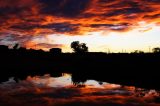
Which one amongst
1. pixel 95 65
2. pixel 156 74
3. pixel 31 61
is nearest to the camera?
pixel 156 74

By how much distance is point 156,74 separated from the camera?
49.4m

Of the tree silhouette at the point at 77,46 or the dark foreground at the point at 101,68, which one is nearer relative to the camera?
the dark foreground at the point at 101,68

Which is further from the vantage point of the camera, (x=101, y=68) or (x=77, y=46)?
(x=77, y=46)

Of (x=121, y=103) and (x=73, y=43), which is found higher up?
(x=73, y=43)

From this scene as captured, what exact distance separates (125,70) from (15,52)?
61929mm

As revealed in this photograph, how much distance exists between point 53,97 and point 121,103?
663cm

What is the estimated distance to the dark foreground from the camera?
47619mm

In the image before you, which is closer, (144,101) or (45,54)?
(144,101)

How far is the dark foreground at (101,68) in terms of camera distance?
4762 centimetres

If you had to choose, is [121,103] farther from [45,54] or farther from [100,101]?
[45,54]

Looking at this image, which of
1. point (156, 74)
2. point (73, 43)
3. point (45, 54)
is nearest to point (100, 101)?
point (156, 74)

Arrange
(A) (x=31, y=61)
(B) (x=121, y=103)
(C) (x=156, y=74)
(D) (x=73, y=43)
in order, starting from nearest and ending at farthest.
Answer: (B) (x=121, y=103)
(C) (x=156, y=74)
(A) (x=31, y=61)
(D) (x=73, y=43)

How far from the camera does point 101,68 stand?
6962cm

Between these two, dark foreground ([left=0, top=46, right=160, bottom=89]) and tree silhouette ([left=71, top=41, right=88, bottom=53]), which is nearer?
dark foreground ([left=0, top=46, right=160, bottom=89])
